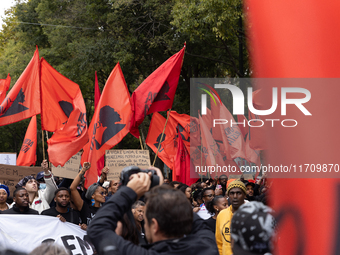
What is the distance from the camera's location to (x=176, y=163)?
38.1ft

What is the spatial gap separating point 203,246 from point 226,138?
10.1m

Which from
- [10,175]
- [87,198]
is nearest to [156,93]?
[87,198]

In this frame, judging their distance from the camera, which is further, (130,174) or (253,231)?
(130,174)

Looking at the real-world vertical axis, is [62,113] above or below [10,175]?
above

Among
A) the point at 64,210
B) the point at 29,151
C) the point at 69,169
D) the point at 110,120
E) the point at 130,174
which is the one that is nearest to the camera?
the point at 130,174

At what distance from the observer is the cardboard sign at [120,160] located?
25.1 feet

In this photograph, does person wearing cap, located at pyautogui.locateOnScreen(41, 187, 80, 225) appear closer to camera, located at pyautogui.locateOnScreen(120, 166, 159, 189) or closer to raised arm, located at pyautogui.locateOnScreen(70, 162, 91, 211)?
raised arm, located at pyautogui.locateOnScreen(70, 162, 91, 211)

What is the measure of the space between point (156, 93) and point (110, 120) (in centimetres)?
107

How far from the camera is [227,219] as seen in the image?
4773 millimetres

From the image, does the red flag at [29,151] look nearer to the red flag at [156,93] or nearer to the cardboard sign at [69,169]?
the cardboard sign at [69,169]

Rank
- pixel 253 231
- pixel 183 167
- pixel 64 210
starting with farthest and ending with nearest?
pixel 183 167, pixel 64 210, pixel 253 231

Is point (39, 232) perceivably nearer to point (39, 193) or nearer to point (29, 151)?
point (39, 193)

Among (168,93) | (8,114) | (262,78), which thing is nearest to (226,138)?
(168,93)

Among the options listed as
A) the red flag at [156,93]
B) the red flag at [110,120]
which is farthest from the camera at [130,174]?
the red flag at [156,93]
